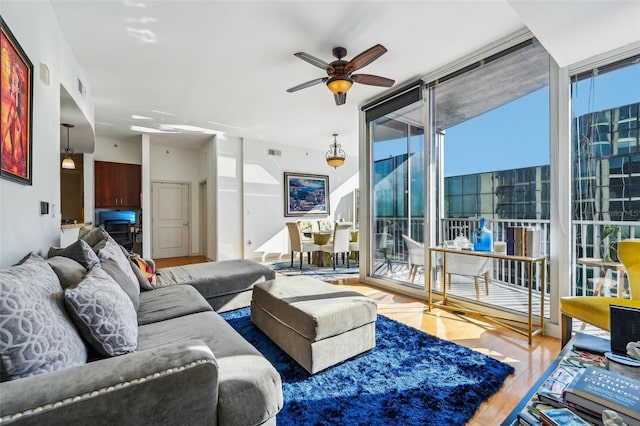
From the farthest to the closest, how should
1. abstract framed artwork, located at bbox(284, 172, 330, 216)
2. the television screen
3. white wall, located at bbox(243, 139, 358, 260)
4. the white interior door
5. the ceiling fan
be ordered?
abstract framed artwork, located at bbox(284, 172, 330, 216)
the white interior door
white wall, located at bbox(243, 139, 358, 260)
the television screen
the ceiling fan

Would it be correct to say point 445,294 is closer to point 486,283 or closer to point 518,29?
point 486,283

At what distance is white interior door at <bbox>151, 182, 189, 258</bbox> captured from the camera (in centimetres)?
698

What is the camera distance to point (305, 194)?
7383 mm

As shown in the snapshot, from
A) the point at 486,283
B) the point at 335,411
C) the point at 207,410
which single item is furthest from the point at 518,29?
the point at 207,410

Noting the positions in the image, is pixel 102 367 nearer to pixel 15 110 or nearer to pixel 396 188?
pixel 15 110

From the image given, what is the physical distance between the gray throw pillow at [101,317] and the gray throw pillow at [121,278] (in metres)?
0.46

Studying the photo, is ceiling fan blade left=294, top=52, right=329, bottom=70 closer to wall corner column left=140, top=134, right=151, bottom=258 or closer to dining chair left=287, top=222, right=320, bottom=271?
dining chair left=287, top=222, right=320, bottom=271

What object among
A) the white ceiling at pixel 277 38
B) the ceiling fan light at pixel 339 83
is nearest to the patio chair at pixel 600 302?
the white ceiling at pixel 277 38

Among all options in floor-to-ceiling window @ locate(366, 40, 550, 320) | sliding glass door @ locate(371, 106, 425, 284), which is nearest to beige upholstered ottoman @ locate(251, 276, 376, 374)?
floor-to-ceiling window @ locate(366, 40, 550, 320)

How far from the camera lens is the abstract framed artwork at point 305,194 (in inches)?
279

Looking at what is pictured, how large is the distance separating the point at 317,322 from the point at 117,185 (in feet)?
21.1

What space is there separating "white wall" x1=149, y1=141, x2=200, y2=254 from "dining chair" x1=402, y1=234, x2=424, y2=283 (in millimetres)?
5686

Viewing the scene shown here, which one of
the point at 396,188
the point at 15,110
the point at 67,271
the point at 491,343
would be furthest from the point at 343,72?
the point at 491,343

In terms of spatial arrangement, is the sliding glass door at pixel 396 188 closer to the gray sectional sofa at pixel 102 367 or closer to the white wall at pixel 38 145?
the gray sectional sofa at pixel 102 367
